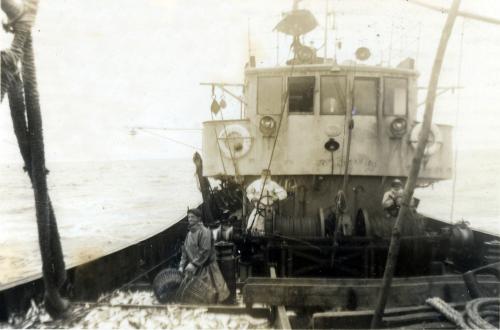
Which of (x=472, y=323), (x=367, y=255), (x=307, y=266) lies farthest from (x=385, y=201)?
(x=472, y=323)

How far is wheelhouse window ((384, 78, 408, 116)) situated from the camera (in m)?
8.86

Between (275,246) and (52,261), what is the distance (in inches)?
175

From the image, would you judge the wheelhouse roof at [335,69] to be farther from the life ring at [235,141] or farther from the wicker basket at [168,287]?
the wicker basket at [168,287]

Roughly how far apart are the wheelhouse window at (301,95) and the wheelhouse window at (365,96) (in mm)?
1063

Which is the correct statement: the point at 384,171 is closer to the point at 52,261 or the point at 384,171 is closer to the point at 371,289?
the point at 371,289

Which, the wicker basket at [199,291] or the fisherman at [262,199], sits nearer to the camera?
the wicker basket at [199,291]

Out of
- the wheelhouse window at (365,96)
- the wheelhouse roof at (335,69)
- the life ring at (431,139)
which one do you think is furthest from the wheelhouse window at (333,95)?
the life ring at (431,139)

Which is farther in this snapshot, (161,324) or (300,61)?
(300,61)

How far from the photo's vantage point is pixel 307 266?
6.97m

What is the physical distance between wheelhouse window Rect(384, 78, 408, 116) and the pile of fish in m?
6.10

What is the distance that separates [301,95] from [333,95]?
768mm

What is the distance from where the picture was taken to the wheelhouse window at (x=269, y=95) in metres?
8.96

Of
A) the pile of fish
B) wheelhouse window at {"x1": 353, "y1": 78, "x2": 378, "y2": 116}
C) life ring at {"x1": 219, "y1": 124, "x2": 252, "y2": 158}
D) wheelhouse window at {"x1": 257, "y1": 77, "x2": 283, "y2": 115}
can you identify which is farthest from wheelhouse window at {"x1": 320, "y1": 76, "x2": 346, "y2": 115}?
the pile of fish

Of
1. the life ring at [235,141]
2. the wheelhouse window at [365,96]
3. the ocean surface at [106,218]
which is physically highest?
the wheelhouse window at [365,96]
